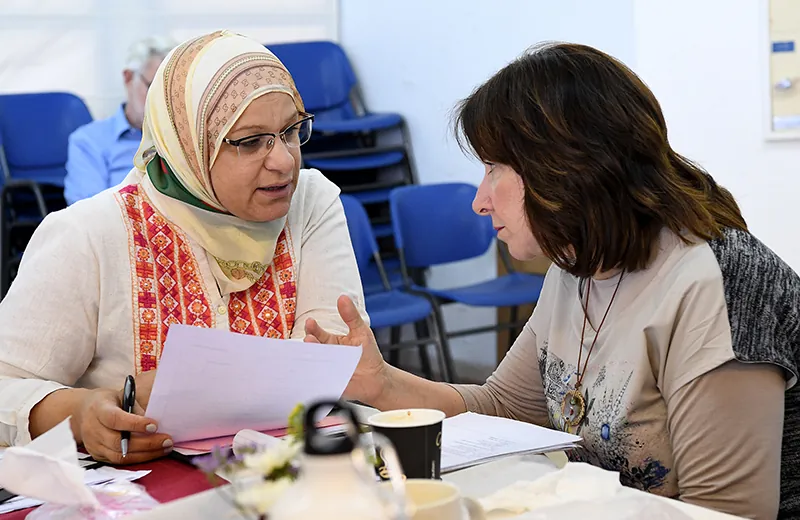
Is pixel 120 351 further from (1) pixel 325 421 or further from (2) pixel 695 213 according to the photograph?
(2) pixel 695 213

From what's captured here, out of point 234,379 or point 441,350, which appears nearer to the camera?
point 234,379

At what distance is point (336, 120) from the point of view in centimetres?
455

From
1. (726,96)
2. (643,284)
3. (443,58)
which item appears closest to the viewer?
(643,284)

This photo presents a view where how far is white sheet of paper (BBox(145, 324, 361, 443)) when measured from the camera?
1.15 m

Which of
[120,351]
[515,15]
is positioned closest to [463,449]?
[120,351]

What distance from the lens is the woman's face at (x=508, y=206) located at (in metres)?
1.32

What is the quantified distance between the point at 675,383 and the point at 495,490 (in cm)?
31

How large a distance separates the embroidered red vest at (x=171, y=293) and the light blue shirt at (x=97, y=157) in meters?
2.34

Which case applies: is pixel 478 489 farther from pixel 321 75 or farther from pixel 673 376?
pixel 321 75

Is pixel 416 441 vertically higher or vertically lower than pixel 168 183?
lower

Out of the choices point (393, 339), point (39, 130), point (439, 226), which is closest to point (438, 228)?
point (439, 226)

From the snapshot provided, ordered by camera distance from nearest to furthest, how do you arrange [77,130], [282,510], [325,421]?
1. [282,510]
2. [325,421]
3. [77,130]

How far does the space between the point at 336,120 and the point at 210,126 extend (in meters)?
2.97

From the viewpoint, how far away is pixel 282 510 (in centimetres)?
65
